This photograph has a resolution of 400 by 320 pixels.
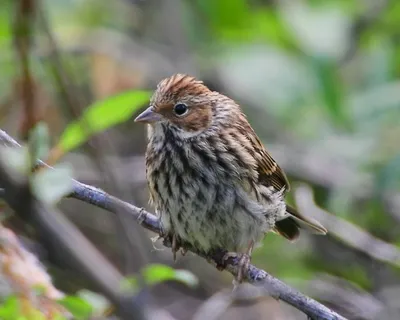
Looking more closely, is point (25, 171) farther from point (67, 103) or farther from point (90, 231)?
point (90, 231)

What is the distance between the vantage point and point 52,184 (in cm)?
159

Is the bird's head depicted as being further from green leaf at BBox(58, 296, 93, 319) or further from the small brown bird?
Answer: green leaf at BBox(58, 296, 93, 319)

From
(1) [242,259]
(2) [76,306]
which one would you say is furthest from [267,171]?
(2) [76,306]

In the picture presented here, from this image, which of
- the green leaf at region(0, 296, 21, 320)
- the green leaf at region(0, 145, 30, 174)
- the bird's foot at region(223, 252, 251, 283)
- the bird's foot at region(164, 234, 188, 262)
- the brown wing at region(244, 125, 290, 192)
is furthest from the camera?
the brown wing at region(244, 125, 290, 192)

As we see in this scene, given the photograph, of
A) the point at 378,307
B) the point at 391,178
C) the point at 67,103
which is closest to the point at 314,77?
the point at 391,178

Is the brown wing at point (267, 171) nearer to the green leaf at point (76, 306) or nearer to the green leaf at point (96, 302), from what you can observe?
the green leaf at point (96, 302)

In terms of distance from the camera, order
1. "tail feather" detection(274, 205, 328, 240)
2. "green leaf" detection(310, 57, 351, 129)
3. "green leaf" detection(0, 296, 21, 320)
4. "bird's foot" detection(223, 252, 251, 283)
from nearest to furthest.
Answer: "green leaf" detection(0, 296, 21, 320)
"bird's foot" detection(223, 252, 251, 283)
"tail feather" detection(274, 205, 328, 240)
"green leaf" detection(310, 57, 351, 129)

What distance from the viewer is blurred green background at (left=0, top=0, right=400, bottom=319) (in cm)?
484

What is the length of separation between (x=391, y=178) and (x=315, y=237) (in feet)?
4.77

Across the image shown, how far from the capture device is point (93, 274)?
4.33 feet

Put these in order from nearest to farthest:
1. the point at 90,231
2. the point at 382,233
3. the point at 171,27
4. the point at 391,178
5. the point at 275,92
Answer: the point at 391,178 → the point at 275,92 → the point at 382,233 → the point at 90,231 → the point at 171,27

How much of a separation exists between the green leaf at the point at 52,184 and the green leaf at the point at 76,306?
0.47 metres

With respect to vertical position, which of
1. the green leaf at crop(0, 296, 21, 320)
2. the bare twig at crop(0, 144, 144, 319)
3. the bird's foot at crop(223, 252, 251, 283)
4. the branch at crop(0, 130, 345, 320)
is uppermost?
the bird's foot at crop(223, 252, 251, 283)

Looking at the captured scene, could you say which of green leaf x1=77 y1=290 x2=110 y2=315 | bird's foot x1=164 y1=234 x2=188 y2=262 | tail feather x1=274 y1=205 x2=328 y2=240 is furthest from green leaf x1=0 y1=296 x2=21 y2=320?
tail feather x1=274 y1=205 x2=328 y2=240
